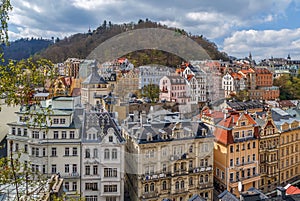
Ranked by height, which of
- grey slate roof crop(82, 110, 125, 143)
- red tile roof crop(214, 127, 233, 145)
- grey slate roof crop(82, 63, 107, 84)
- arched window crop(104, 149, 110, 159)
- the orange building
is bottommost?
arched window crop(104, 149, 110, 159)

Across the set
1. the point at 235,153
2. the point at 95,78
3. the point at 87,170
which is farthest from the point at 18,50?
the point at 235,153

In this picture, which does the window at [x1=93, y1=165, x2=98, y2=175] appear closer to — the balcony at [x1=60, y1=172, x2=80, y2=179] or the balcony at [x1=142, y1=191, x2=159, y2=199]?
the balcony at [x1=60, y1=172, x2=80, y2=179]

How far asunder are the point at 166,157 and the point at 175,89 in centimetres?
216

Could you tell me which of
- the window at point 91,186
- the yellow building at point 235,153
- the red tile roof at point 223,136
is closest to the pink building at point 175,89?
the red tile roof at point 223,136

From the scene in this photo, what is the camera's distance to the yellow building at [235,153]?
31.1 ft

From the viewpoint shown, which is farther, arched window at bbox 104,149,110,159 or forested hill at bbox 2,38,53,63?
arched window at bbox 104,149,110,159

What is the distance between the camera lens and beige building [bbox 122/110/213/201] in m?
7.99

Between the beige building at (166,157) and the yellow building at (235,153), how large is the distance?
774 millimetres

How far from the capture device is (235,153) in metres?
9.65

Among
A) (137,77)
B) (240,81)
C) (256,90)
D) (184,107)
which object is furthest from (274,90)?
(137,77)

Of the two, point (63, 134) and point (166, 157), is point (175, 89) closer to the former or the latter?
point (166, 157)

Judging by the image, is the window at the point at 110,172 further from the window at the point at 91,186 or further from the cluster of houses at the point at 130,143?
the window at the point at 91,186

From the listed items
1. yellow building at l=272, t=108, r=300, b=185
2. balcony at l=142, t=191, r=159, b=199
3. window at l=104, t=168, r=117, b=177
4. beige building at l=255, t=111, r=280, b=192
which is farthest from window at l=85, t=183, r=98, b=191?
yellow building at l=272, t=108, r=300, b=185

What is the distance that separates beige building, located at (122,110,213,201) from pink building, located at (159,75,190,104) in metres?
0.98
